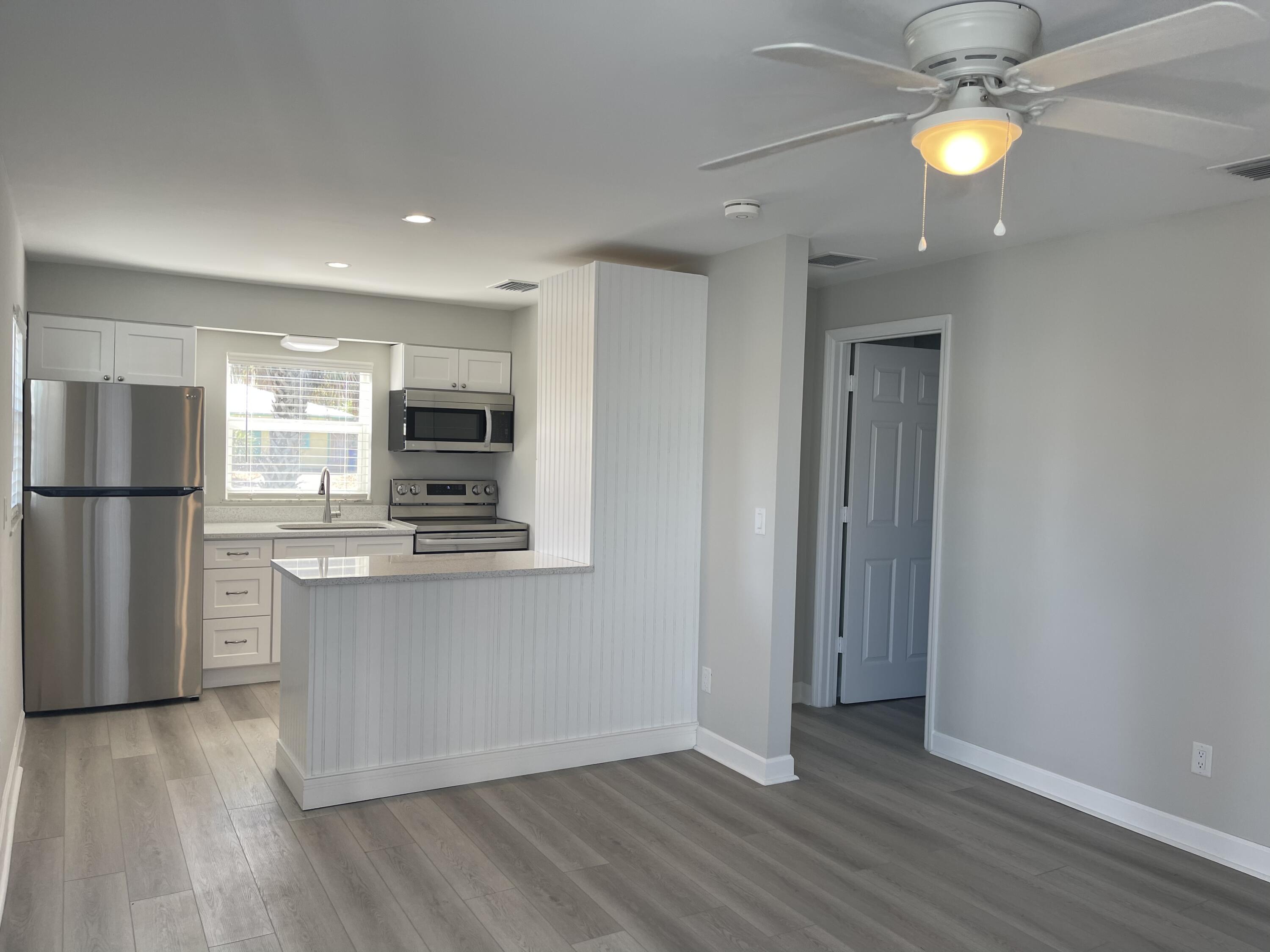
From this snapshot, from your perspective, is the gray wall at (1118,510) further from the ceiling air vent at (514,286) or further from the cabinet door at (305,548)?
the cabinet door at (305,548)

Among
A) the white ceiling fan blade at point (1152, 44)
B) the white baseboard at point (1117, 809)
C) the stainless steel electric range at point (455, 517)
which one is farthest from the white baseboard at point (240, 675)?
the white ceiling fan blade at point (1152, 44)

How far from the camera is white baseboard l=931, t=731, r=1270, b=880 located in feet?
10.8

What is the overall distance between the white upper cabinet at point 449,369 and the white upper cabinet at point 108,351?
1332 mm

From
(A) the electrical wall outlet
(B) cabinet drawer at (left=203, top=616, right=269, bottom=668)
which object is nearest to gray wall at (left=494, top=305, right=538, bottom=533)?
(B) cabinet drawer at (left=203, top=616, right=269, bottom=668)

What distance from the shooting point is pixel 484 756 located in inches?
156

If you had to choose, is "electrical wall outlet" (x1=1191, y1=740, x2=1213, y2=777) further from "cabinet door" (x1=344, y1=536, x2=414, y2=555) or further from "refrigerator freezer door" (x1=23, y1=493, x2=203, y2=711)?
"refrigerator freezer door" (x1=23, y1=493, x2=203, y2=711)

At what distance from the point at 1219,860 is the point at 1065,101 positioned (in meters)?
2.86

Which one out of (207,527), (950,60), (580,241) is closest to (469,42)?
(950,60)

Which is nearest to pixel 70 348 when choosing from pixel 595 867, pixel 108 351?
pixel 108 351

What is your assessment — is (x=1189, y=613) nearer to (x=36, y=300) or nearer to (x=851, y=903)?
(x=851, y=903)

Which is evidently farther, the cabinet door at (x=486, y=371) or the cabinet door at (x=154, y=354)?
the cabinet door at (x=486, y=371)

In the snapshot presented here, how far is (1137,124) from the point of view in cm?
200

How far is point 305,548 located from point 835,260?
3491mm

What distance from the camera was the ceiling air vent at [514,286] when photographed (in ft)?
17.3
